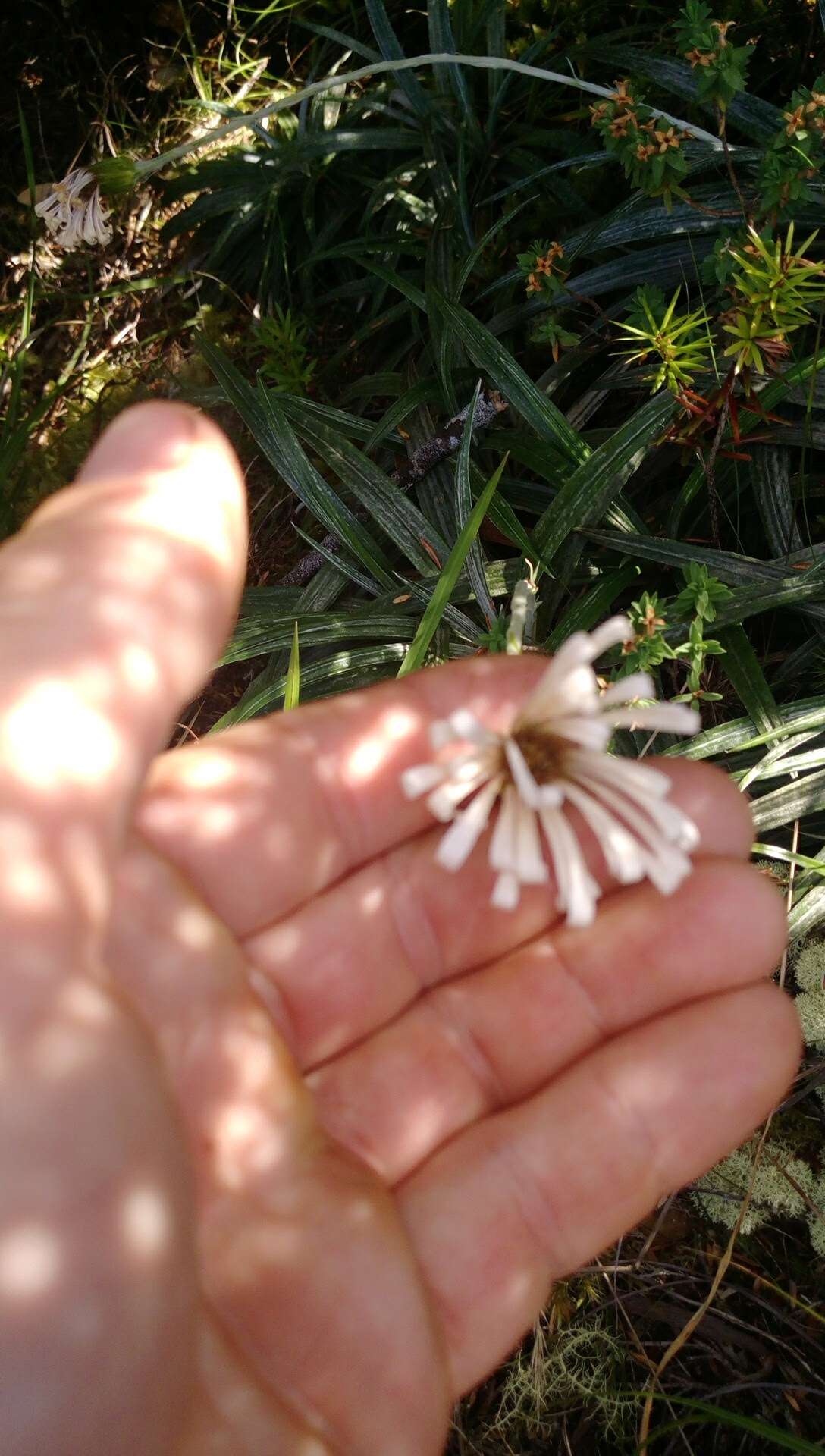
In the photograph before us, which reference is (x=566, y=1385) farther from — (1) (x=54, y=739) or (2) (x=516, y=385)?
(2) (x=516, y=385)

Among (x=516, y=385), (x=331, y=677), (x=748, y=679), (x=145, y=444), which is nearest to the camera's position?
(x=145, y=444)

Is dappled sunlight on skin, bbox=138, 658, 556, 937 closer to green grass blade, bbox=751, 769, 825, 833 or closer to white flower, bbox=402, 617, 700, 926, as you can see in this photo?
white flower, bbox=402, 617, 700, 926

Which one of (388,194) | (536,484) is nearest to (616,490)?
(536,484)

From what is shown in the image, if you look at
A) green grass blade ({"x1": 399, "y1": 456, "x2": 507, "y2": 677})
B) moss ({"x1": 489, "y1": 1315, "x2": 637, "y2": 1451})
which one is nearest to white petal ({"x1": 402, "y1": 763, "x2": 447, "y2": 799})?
green grass blade ({"x1": 399, "y1": 456, "x2": 507, "y2": 677})

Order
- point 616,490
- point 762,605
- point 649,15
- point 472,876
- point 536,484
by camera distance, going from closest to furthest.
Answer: point 472,876
point 762,605
point 616,490
point 536,484
point 649,15

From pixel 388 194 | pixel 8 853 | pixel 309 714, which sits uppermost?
pixel 388 194

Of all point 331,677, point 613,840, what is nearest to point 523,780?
point 613,840

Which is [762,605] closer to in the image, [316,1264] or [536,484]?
[536,484]

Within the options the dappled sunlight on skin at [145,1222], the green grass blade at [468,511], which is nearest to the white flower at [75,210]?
the green grass blade at [468,511]
